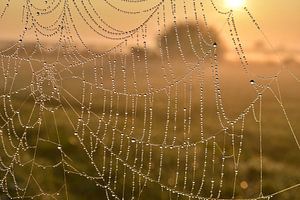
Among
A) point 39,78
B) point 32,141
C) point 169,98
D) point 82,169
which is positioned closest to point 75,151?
point 82,169

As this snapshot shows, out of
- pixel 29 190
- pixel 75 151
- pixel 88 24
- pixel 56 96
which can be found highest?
pixel 88 24

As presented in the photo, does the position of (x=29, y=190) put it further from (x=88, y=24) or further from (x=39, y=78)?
(x=88, y=24)

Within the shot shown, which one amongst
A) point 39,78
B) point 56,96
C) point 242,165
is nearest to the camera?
point 39,78

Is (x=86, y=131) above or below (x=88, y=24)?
below

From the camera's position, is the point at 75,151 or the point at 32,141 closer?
the point at 75,151

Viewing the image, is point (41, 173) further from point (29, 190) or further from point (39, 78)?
point (39, 78)

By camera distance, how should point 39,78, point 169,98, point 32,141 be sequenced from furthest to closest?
1. point 32,141
2. point 39,78
3. point 169,98

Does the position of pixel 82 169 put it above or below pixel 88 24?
below

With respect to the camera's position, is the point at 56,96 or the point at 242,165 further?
the point at 242,165

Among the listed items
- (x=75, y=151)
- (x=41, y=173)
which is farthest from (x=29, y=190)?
(x=75, y=151)
